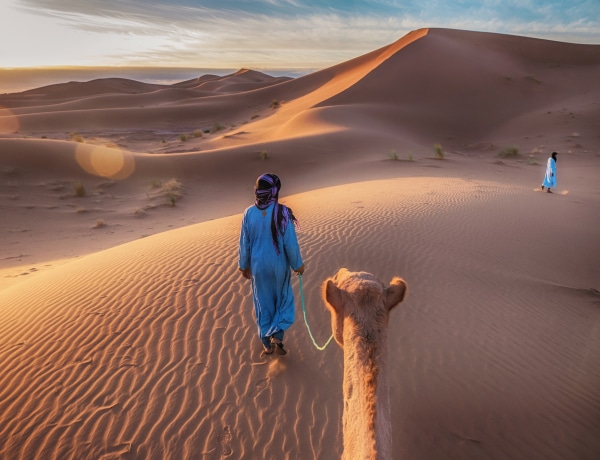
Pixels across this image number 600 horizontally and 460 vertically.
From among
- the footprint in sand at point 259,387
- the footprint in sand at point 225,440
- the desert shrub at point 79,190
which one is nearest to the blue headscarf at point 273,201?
the footprint in sand at point 259,387

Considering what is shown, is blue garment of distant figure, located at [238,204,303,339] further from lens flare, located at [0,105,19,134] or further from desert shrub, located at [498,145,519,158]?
lens flare, located at [0,105,19,134]

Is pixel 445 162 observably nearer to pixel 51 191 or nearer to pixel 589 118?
pixel 589 118

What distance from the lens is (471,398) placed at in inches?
165

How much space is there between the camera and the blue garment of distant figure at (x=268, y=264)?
4078 millimetres

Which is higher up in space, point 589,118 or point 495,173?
point 589,118

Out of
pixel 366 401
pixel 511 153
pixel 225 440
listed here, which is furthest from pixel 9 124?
pixel 366 401

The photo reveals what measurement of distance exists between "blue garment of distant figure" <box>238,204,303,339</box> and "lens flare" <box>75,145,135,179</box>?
1706 cm

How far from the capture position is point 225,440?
12.2 feet

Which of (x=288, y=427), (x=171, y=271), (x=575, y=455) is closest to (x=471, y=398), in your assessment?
(x=575, y=455)

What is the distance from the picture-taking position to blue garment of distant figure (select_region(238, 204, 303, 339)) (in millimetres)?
4078

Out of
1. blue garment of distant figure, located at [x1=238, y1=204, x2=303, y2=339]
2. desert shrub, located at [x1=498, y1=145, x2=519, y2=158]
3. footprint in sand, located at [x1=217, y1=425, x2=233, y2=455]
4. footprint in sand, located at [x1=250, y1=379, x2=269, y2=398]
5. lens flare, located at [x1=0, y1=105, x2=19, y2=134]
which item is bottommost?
desert shrub, located at [x1=498, y1=145, x2=519, y2=158]

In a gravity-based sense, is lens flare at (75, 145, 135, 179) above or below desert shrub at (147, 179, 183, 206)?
above

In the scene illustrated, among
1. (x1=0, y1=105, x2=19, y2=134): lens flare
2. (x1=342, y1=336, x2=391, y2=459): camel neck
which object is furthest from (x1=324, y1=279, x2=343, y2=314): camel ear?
(x1=0, y1=105, x2=19, y2=134): lens flare

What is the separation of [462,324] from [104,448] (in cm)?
469
